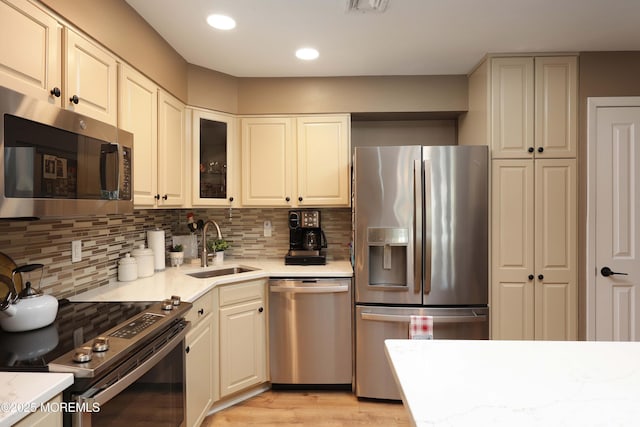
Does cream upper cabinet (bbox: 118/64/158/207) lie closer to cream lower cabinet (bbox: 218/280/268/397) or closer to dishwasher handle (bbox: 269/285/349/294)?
cream lower cabinet (bbox: 218/280/268/397)

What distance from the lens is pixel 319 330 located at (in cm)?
251

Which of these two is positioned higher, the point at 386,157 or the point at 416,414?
the point at 386,157

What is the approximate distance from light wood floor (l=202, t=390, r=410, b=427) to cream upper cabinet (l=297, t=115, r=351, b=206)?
1.45m

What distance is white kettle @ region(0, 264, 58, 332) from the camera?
124 cm

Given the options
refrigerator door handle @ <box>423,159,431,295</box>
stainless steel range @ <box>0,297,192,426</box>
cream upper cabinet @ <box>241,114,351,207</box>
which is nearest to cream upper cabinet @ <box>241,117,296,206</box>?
cream upper cabinet @ <box>241,114,351,207</box>

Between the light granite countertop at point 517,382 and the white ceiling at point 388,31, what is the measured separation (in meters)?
1.72

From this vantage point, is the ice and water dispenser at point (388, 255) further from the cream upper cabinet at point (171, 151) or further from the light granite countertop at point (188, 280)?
the cream upper cabinet at point (171, 151)

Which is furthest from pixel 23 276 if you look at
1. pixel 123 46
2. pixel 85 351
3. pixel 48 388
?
pixel 123 46

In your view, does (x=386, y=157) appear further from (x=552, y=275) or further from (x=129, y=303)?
(x=129, y=303)

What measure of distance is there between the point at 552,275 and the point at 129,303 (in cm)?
265

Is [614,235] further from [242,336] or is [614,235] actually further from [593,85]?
[242,336]

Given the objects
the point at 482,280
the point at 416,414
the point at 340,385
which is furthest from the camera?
the point at 340,385

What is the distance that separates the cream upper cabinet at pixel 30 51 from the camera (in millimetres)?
1136

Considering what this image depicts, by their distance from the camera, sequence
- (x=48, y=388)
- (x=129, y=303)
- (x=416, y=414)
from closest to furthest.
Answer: (x=416, y=414) → (x=48, y=388) → (x=129, y=303)
